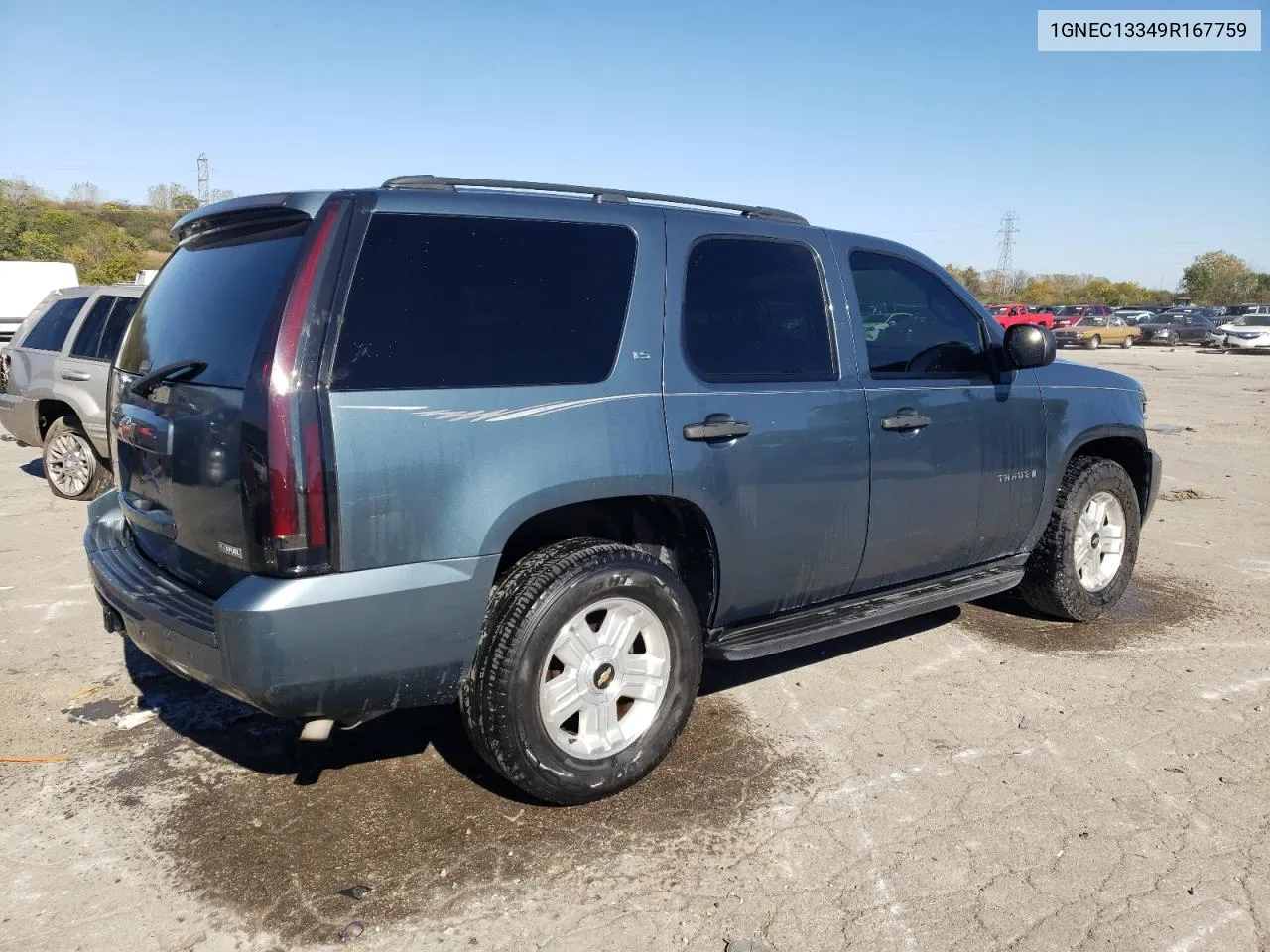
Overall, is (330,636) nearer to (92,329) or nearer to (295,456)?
(295,456)

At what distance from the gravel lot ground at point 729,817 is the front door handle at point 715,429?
1.21m

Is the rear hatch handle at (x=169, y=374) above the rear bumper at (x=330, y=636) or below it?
above

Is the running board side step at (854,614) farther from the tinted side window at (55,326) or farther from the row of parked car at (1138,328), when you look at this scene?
the row of parked car at (1138,328)

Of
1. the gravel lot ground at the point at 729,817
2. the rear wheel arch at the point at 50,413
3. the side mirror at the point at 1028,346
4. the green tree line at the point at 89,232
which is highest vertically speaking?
the green tree line at the point at 89,232

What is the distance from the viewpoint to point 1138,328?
42781 mm

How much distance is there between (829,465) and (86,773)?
9.69 ft

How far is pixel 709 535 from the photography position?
3.44 m

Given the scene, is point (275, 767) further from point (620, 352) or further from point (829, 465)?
point (829, 465)

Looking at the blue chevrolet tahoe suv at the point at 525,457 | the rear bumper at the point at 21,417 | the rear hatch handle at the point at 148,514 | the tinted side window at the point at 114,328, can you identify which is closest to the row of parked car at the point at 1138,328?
the tinted side window at the point at 114,328

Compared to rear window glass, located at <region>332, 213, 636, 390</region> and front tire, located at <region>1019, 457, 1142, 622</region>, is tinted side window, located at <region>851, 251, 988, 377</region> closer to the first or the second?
front tire, located at <region>1019, 457, 1142, 622</region>

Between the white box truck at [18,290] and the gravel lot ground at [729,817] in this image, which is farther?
the white box truck at [18,290]

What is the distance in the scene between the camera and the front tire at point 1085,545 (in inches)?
193

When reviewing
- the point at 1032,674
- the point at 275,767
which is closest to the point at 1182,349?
the point at 1032,674

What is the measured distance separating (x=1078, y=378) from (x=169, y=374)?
4.16 meters
